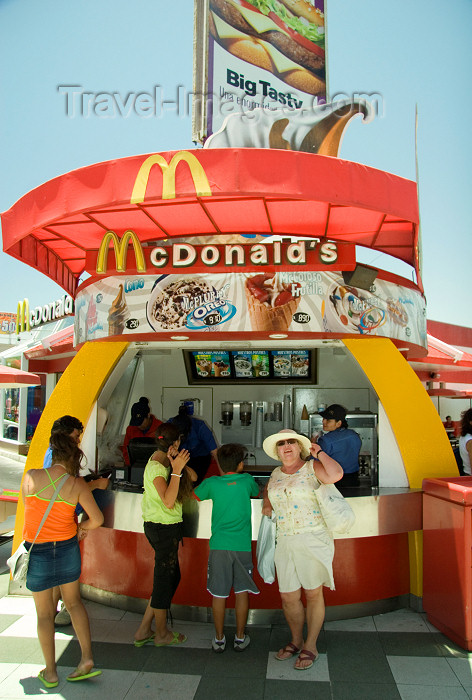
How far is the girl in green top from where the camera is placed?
414 centimetres

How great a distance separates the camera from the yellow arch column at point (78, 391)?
5699mm

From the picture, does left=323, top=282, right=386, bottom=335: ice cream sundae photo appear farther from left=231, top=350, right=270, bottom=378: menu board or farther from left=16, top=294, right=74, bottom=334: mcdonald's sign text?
left=16, top=294, right=74, bottom=334: mcdonald's sign text

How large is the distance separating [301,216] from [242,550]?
116 inches

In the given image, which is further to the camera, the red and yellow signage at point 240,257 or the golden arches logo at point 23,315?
the golden arches logo at point 23,315

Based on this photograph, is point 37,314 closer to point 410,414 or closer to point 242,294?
point 242,294

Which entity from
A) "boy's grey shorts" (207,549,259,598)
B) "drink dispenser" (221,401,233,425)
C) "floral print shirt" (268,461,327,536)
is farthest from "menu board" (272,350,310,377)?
"boy's grey shorts" (207,549,259,598)

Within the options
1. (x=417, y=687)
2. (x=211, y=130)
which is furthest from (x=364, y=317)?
(x=211, y=130)

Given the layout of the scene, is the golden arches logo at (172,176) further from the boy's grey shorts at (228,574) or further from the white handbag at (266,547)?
the boy's grey shorts at (228,574)

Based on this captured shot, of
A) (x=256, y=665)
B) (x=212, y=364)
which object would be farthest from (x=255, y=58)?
(x=256, y=665)

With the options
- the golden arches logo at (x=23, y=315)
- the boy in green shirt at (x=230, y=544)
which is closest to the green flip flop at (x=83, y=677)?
the boy in green shirt at (x=230, y=544)

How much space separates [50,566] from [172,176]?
2.80m

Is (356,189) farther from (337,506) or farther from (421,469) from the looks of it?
(421,469)

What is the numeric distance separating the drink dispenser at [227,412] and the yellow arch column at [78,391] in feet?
10.2

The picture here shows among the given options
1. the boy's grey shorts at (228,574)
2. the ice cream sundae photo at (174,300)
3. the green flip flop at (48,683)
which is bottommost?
the green flip flop at (48,683)
